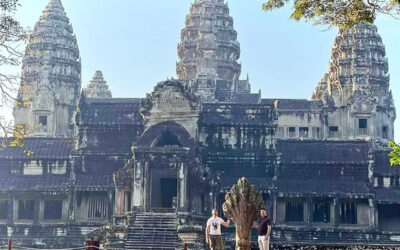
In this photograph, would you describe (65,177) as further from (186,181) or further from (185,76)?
(185,76)

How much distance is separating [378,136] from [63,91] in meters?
30.6

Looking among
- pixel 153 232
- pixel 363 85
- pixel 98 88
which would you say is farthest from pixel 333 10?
pixel 98 88

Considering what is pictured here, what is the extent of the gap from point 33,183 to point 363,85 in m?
34.5

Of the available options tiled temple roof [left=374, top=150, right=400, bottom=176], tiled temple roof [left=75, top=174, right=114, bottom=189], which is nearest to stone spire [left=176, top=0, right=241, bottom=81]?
tiled temple roof [left=374, top=150, right=400, bottom=176]

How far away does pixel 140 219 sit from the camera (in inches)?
1522

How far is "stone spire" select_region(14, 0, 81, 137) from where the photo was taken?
6881cm

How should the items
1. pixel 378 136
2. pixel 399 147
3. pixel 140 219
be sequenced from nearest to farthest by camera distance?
1. pixel 399 147
2. pixel 140 219
3. pixel 378 136

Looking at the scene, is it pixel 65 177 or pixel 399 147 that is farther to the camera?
pixel 65 177

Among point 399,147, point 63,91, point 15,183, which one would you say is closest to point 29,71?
point 63,91

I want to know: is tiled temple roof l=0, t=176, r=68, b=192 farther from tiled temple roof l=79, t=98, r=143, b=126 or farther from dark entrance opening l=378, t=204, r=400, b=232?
dark entrance opening l=378, t=204, r=400, b=232

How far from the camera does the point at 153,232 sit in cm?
3731

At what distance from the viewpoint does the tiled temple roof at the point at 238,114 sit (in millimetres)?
45250

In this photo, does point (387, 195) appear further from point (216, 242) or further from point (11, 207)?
Result: point (216, 242)

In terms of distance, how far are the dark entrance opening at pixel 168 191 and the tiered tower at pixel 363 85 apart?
98.4ft
